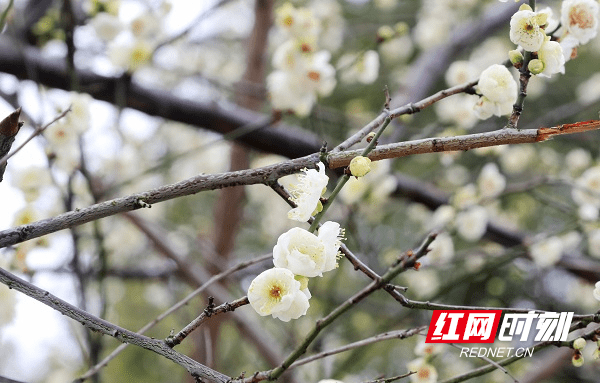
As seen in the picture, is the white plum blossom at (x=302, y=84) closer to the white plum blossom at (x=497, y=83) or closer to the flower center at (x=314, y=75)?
the flower center at (x=314, y=75)

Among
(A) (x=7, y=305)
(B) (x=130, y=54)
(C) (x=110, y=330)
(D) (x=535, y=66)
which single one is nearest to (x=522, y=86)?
(D) (x=535, y=66)

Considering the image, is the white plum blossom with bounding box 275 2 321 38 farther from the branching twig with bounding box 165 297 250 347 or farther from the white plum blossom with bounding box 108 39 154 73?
the branching twig with bounding box 165 297 250 347

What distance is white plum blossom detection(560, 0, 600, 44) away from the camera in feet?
1.85

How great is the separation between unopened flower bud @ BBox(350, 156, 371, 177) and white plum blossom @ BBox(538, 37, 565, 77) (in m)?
0.21

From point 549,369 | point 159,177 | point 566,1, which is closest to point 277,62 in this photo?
point 566,1

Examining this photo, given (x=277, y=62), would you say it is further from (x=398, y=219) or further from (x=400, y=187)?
(x=398, y=219)

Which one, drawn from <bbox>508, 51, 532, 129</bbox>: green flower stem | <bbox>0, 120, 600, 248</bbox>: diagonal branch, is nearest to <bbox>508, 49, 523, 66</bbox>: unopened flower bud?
<bbox>508, 51, 532, 129</bbox>: green flower stem

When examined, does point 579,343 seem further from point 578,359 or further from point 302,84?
point 302,84

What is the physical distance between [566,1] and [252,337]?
0.96 m

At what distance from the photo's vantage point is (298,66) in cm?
97

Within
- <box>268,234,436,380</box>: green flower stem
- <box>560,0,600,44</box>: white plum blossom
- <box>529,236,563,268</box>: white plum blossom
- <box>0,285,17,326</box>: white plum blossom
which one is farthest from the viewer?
<box>529,236,563,268</box>: white plum blossom

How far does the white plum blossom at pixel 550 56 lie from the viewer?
49cm

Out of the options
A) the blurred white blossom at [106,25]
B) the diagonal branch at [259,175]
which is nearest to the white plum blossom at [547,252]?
the diagonal branch at [259,175]

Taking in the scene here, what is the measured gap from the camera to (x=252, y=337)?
1.26 m
